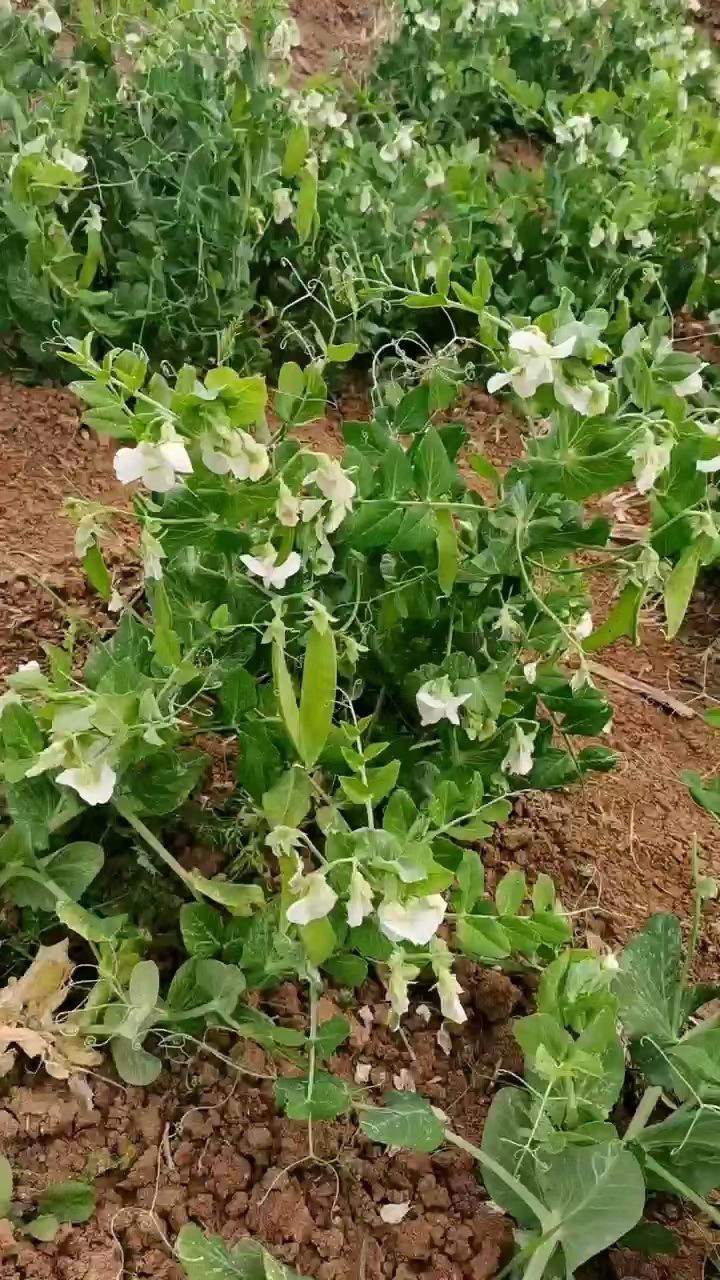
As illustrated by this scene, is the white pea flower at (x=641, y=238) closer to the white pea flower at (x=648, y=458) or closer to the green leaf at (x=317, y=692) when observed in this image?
the white pea flower at (x=648, y=458)

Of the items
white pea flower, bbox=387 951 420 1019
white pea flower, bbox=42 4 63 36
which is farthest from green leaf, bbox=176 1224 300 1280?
white pea flower, bbox=42 4 63 36

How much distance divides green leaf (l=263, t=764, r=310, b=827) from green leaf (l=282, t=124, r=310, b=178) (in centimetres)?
118

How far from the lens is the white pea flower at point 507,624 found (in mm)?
971

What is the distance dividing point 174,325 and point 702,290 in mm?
1078

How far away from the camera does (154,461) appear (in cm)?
75

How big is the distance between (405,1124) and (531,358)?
62 cm

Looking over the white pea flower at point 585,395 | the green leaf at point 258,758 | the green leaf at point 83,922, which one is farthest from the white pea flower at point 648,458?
the green leaf at point 83,922

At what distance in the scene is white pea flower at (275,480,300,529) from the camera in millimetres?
816

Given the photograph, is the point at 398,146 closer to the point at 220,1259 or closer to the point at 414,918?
the point at 414,918

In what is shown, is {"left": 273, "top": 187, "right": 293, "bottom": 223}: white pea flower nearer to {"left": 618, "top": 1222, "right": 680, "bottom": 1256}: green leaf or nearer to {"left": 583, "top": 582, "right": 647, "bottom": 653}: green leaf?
{"left": 583, "top": 582, "right": 647, "bottom": 653}: green leaf

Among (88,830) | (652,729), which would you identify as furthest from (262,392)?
(652,729)

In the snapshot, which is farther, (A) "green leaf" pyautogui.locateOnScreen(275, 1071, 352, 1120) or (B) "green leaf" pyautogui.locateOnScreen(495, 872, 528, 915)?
(B) "green leaf" pyautogui.locateOnScreen(495, 872, 528, 915)

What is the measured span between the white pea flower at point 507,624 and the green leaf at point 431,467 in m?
0.13

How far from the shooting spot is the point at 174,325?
5.65 feet
